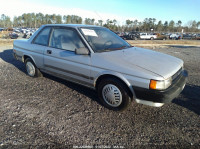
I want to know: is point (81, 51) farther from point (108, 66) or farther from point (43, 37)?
point (43, 37)

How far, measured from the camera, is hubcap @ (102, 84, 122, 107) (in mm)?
2826

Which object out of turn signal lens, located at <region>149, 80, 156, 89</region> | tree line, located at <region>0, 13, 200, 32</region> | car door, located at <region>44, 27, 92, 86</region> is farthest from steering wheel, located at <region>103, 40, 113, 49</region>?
tree line, located at <region>0, 13, 200, 32</region>

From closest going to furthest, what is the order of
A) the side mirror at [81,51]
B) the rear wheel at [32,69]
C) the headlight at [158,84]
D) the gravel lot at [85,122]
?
1. the gravel lot at [85,122]
2. the headlight at [158,84]
3. the side mirror at [81,51]
4. the rear wheel at [32,69]

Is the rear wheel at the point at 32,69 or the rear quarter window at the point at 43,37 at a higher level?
the rear quarter window at the point at 43,37

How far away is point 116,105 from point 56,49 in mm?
1919

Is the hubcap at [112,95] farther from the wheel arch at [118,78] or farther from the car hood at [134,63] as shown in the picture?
the car hood at [134,63]

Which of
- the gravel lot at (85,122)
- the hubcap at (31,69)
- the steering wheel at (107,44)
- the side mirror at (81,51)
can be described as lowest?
the gravel lot at (85,122)

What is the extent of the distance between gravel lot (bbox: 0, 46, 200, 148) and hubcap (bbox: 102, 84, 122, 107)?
0.64 feet

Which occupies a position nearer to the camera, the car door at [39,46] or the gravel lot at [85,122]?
the gravel lot at [85,122]

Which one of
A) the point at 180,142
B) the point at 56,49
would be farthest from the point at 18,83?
the point at 180,142

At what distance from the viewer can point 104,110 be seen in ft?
9.84

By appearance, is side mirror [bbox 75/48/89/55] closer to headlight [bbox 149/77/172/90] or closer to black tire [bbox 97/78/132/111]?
black tire [bbox 97/78/132/111]

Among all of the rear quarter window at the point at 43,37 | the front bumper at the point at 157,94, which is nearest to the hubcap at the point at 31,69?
the rear quarter window at the point at 43,37

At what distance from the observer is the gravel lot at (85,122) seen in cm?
218
